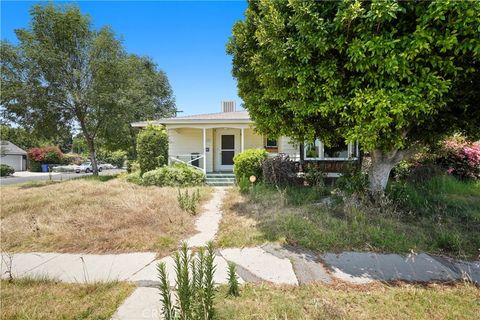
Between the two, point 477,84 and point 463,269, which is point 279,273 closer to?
point 463,269

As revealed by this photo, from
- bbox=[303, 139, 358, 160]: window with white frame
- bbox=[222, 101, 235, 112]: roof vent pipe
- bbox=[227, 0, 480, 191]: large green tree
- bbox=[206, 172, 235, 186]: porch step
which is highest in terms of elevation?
bbox=[222, 101, 235, 112]: roof vent pipe

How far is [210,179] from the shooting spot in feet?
39.2

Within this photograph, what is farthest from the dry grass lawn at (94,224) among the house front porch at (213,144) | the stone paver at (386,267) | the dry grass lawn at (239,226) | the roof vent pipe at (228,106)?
the roof vent pipe at (228,106)

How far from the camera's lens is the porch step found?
1150 centimetres

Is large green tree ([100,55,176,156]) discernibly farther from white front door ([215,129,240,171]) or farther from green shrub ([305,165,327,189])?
green shrub ([305,165,327,189])

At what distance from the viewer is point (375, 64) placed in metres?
3.86

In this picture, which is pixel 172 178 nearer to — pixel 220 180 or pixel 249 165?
pixel 220 180

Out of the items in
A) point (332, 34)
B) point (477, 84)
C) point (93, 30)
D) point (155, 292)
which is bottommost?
point (155, 292)

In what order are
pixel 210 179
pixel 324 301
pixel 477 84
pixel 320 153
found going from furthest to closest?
pixel 210 179
pixel 320 153
pixel 477 84
pixel 324 301

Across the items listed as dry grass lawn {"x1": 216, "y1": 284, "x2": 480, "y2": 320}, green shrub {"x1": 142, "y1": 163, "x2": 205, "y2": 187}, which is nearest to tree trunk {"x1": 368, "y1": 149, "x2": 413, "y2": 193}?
dry grass lawn {"x1": 216, "y1": 284, "x2": 480, "y2": 320}

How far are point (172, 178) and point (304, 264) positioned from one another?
26.0 feet

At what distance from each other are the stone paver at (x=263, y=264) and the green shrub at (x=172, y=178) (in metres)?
6.85

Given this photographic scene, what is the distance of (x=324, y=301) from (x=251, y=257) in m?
1.41

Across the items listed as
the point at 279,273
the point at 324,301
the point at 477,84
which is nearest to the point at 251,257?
the point at 279,273
